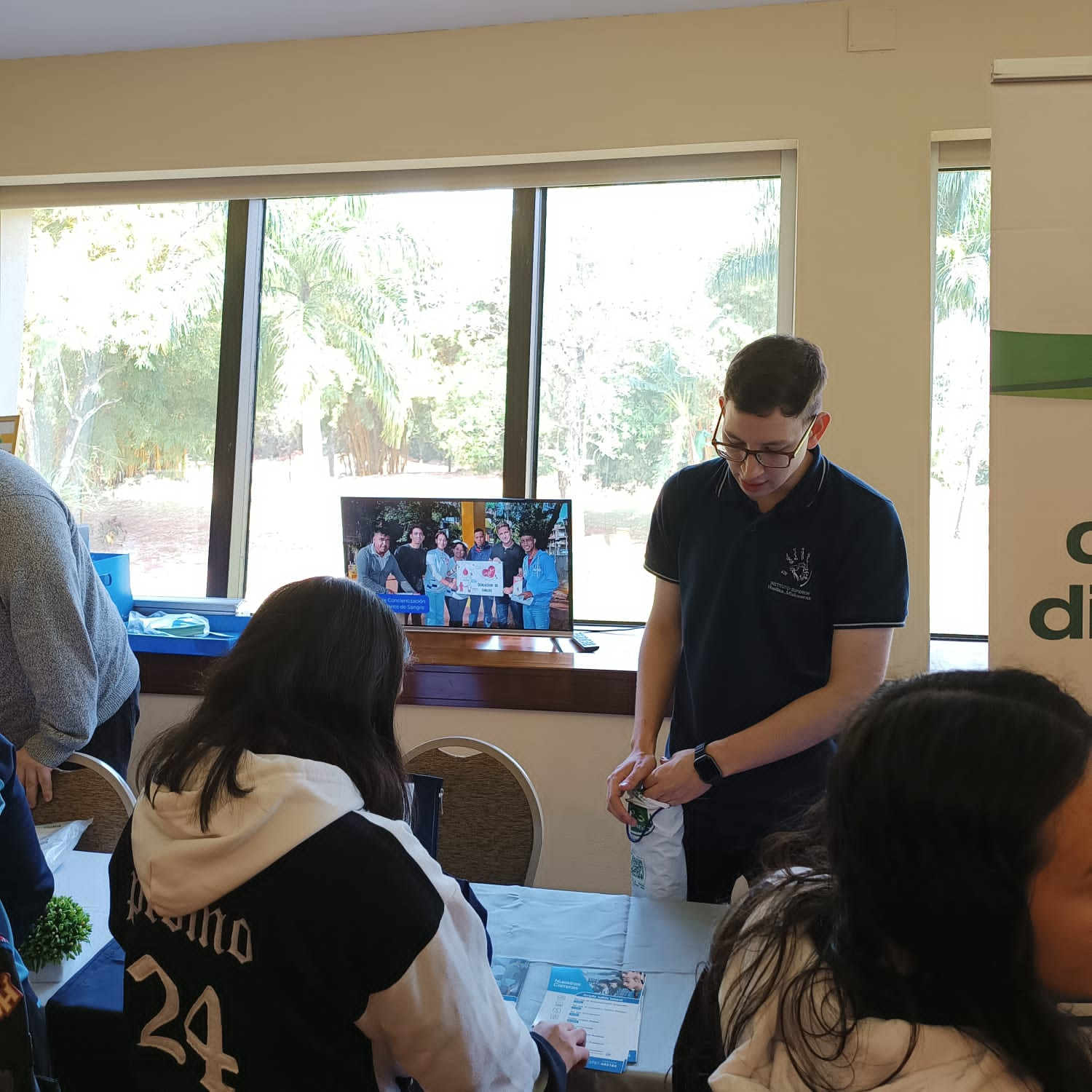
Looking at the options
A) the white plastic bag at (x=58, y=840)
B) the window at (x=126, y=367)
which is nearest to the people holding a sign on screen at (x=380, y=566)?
the window at (x=126, y=367)

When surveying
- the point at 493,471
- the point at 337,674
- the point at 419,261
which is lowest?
the point at 337,674

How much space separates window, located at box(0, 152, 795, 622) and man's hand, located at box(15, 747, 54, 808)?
1.38m

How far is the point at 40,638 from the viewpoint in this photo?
6.27 feet

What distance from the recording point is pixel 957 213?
2.82 metres

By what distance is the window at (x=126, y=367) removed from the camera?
3.34m

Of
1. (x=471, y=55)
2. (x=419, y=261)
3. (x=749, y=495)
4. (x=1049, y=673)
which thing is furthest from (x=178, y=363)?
(x=1049, y=673)

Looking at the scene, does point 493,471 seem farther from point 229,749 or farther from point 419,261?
point 229,749

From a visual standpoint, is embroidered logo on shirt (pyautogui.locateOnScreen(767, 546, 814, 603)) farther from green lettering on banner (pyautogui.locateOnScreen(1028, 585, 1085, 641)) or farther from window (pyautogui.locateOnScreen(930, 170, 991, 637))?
window (pyautogui.locateOnScreen(930, 170, 991, 637))

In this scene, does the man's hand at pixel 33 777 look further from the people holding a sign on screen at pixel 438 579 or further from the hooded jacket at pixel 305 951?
the people holding a sign on screen at pixel 438 579

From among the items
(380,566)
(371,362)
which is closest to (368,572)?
(380,566)

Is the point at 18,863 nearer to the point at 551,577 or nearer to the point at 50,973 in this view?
the point at 50,973

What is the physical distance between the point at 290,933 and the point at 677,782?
80 cm

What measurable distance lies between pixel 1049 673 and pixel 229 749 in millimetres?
1121

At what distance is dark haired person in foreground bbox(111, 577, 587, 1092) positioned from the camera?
36.9 inches
